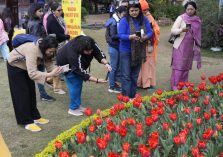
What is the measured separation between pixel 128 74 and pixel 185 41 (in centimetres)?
131

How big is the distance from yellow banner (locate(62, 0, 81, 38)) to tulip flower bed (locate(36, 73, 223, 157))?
2980 millimetres

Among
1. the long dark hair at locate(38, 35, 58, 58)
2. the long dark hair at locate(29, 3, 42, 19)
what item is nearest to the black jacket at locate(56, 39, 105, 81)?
the long dark hair at locate(38, 35, 58, 58)

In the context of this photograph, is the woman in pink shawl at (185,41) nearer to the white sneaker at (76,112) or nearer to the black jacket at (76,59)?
the black jacket at (76,59)

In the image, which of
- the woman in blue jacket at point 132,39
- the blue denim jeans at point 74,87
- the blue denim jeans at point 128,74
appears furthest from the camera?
the blue denim jeans at point 128,74

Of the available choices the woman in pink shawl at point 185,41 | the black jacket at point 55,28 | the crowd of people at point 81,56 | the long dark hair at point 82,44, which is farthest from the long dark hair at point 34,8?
the woman in pink shawl at point 185,41

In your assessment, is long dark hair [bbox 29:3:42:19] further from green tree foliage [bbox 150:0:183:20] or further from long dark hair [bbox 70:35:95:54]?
green tree foliage [bbox 150:0:183:20]

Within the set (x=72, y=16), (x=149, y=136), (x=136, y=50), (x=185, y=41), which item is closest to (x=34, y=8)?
(x=72, y=16)

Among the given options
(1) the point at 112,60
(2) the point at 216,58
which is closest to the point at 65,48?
(1) the point at 112,60

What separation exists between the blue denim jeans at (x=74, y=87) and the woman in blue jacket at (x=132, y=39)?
0.78 meters

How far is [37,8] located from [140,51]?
1.83 metres

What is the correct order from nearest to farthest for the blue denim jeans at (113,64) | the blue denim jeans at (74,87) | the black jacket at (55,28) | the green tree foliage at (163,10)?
Result: the blue denim jeans at (74,87) → the black jacket at (55,28) → the blue denim jeans at (113,64) → the green tree foliage at (163,10)

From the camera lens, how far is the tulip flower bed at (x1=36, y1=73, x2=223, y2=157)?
10.2 ft

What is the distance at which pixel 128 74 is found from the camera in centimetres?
599

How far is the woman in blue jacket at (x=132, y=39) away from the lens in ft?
18.7
